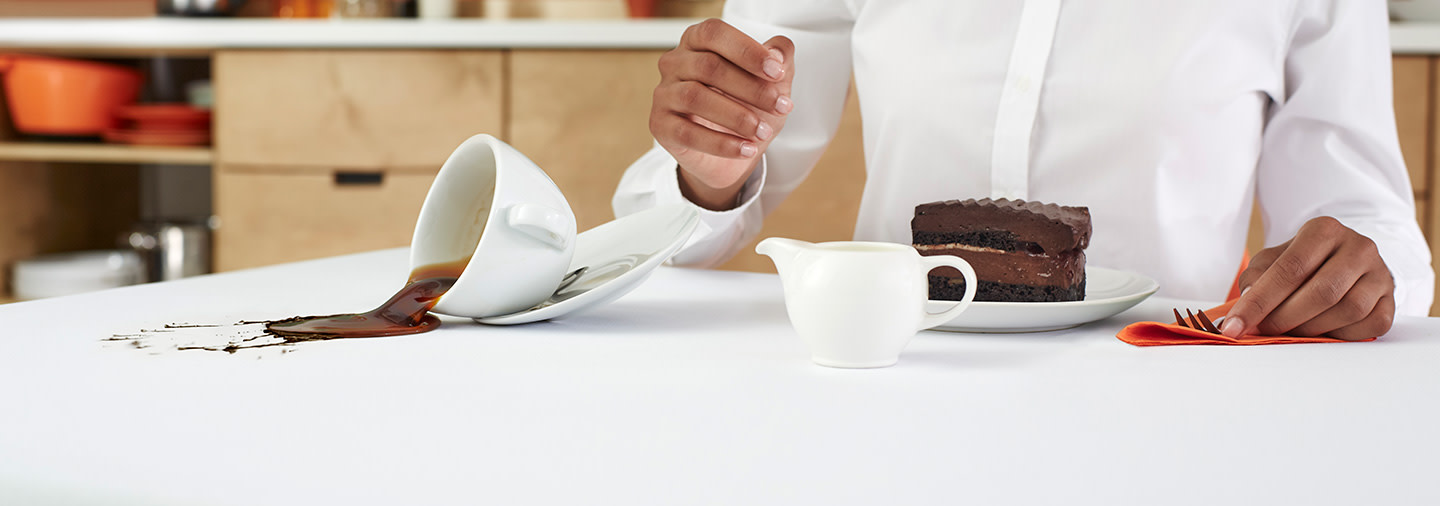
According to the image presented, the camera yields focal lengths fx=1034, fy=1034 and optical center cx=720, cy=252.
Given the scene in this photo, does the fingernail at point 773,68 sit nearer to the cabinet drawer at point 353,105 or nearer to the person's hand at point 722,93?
the person's hand at point 722,93

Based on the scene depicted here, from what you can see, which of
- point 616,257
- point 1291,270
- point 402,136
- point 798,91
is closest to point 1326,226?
point 1291,270

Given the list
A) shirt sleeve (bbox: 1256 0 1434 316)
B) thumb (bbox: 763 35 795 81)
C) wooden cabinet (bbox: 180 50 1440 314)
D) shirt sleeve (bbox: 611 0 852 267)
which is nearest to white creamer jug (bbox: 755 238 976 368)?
thumb (bbox: 763 35 795 81)

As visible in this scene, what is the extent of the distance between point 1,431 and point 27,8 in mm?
2683

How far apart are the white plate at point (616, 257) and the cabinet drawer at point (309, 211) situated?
137 centimetres

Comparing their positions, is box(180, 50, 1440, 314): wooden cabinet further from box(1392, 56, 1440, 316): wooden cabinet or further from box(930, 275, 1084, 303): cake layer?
box(930, 275, 1084, 303): cake layer

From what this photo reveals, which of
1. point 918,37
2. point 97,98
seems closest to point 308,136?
point 97,98

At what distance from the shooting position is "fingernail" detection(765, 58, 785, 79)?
73 centimetres

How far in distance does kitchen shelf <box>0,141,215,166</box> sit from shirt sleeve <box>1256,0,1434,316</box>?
1.97 meters

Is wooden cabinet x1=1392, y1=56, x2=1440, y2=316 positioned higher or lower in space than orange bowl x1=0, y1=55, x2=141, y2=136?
lower

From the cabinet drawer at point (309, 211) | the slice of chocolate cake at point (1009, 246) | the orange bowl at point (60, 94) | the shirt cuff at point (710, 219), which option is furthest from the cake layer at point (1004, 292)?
the orange bowl at point (60, 94)

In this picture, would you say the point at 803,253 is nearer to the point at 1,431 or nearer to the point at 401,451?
the point at 401,451

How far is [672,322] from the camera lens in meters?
0.67

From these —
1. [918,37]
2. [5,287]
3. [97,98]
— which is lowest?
[5,287]

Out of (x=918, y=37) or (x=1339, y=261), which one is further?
(x=918, y=37)
